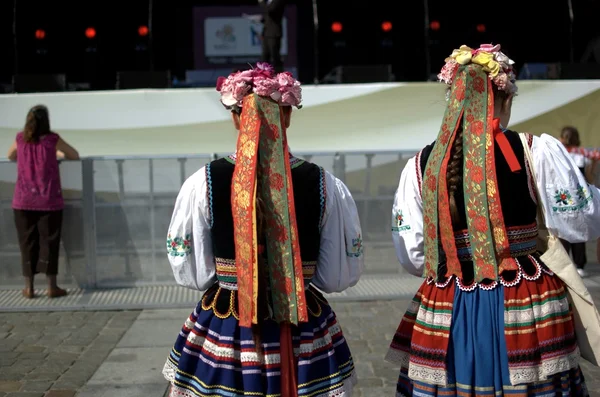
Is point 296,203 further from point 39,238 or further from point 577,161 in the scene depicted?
point 577,161

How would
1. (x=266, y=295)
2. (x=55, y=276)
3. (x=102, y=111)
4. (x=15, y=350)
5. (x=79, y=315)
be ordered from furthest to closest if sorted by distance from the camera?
(x=102, y=111) → (x=55, y=276) → (x=79, y=315) → (x=15, y=350) → (x=266, y=295)

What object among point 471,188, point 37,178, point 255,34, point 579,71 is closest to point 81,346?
point 37,178

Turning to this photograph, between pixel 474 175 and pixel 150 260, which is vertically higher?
pixel 474 175

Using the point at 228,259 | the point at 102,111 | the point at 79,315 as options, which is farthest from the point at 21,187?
the point at 228,259

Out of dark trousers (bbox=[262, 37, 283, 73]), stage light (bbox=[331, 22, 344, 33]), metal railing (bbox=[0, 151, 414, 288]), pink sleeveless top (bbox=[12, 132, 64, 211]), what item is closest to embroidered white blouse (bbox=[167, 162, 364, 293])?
pink sleeveless top (bbox=[12, 132, 64, 211])

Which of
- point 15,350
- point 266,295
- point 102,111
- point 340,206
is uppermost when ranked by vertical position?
point 102,111

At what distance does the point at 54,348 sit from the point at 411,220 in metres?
3.56

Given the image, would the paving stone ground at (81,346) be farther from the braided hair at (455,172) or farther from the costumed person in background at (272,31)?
the costumed person in background at (272,31)

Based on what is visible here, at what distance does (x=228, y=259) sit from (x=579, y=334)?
4.85ft

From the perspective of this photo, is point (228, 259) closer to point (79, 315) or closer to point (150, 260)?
point (79, 315)

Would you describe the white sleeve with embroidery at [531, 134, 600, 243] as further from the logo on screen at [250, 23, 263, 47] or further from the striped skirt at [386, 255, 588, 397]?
the logo on screen at [250, 23, 263, 47]

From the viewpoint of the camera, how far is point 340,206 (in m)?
3.05

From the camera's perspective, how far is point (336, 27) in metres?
12.1

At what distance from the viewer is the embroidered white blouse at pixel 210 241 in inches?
119
